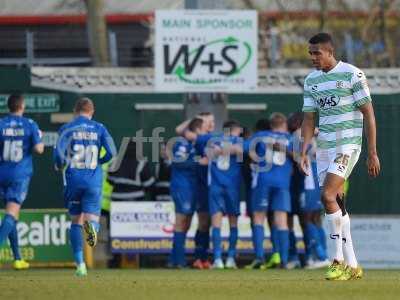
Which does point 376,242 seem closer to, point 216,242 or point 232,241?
point 232,241

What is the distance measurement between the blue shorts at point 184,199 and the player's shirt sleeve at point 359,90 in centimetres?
708

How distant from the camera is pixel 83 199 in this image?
18.1m

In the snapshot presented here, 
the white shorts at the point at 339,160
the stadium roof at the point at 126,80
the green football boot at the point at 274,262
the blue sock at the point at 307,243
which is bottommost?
the green football boot at the point at 274,262

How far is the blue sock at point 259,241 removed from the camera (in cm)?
2108

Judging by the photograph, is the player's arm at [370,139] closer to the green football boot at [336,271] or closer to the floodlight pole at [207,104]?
the green football boot at [336,271]

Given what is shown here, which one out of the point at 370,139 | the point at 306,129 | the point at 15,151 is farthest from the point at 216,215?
the point at 370,139

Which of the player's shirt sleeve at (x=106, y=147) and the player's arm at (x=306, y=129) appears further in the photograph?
the player's shirt sleeve at (x=106, y=147)

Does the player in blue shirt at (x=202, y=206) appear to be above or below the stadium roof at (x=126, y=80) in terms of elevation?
below

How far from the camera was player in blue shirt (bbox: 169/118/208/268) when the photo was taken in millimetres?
21312

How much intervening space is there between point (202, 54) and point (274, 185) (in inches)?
104

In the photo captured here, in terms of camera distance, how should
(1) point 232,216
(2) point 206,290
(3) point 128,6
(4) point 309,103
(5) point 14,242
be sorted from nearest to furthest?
(2) point 206,290 → (4) point 309,103 → (5) point 14,242 → (1) point 232,216 → (3) point 128,6

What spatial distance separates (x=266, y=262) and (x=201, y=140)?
6.94 feet

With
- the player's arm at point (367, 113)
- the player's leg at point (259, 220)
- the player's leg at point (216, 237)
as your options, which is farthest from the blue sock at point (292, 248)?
the player's arm at point (367, 113)

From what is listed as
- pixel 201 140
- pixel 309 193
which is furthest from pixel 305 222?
pixel 201 140
